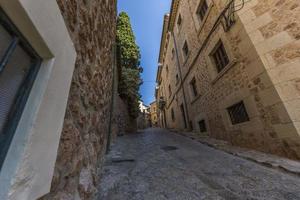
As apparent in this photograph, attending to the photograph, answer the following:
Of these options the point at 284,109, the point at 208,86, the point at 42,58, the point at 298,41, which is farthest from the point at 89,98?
the point at 208,86

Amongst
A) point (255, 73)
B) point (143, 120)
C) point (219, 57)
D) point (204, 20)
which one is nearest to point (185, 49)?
point (204, 20)

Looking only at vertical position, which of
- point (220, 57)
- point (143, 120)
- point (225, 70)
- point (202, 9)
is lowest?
point (225, 70)

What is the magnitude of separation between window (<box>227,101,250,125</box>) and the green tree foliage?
6290mm

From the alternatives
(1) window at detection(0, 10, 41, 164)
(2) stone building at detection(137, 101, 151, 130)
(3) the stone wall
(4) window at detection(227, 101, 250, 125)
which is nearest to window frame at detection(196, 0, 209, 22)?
(4) window at detection(227, 101, 250, 125)

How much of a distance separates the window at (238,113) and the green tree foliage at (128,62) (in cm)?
629

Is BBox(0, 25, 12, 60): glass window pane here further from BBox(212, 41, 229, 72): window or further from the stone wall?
BBox(212, 41, 229, 72): window

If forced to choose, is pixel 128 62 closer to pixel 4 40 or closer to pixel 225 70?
pixel 225 70

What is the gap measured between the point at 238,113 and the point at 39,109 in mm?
Answer: 5164

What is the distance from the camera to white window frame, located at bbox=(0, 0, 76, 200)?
0.70 metres

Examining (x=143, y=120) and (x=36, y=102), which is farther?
(x=143, y=120)

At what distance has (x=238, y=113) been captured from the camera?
4840 mm

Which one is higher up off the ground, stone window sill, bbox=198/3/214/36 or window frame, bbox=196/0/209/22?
window frame, bbox=196/0/209/22

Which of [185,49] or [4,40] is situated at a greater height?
[185,49]

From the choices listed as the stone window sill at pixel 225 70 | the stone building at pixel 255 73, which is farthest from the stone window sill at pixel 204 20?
the stone window sill at pixel 225 70
